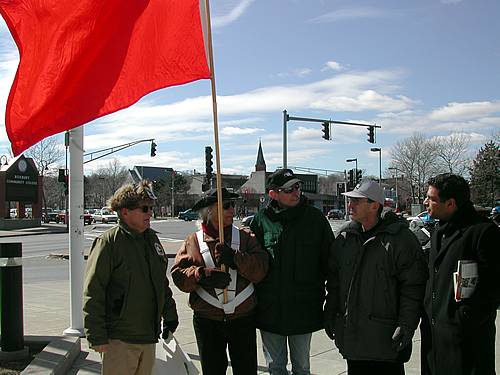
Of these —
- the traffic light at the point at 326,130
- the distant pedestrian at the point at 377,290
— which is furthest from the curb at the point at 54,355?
the traffic light at the point at 326,130

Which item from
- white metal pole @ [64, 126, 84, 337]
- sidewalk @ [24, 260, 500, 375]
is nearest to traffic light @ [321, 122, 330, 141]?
sidewalk @ [24, 260, 500, 375]

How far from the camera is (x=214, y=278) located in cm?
418

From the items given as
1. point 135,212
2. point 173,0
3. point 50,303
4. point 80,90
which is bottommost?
point 50,303

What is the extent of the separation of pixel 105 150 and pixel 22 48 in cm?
3867

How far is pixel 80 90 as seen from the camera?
13.8 feet

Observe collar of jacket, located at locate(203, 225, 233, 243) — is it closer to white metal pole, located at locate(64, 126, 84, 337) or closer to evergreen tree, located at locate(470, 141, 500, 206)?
white metal pole, located at locate(64, 126, 84, 337)

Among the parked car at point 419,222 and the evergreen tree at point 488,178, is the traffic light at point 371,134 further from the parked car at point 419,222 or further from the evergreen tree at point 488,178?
the evergreen tree at point 488,178

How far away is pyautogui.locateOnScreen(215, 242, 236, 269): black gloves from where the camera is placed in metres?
4.18

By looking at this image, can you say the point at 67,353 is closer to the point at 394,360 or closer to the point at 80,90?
the point at 80,90

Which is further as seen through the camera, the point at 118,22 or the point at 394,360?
the point at 118,22

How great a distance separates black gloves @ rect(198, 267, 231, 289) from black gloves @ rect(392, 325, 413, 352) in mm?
1295

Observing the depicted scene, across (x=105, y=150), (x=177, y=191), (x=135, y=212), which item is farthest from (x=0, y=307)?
(x=177, y=191)

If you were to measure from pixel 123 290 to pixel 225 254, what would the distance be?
0.80 meters

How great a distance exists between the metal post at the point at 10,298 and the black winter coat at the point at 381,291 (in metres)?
3.59
